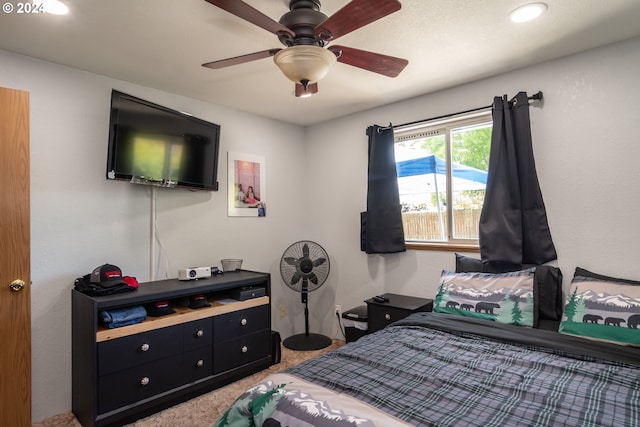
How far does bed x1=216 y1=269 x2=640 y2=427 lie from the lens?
48.3 inches

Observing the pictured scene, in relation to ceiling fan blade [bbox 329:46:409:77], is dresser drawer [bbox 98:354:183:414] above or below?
below

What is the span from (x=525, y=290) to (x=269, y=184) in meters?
2.55

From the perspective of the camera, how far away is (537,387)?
1.44 meters

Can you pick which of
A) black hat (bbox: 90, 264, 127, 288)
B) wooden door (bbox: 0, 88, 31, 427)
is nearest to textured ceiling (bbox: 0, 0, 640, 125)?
wooden door (bbox: 0, 88, 31, 427)

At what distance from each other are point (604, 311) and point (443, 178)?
5.05 ft

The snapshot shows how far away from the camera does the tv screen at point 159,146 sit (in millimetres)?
2398

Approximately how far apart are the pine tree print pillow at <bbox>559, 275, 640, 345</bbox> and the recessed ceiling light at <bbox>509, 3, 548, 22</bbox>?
1.59 meters

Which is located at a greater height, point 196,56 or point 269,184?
point 196,56

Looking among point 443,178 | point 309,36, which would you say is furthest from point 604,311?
point 309,36

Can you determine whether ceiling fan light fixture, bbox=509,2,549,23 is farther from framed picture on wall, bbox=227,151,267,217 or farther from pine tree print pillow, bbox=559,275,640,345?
framed picture on wall, bbox=227,151,267,217

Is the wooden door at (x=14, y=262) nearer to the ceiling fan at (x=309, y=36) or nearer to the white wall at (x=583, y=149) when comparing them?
the ceiling fan at (x=309, y=36)

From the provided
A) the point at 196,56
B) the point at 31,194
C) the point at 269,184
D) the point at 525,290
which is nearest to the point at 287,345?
the point at 269,184

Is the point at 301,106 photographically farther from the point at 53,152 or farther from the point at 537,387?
the point at 537,387

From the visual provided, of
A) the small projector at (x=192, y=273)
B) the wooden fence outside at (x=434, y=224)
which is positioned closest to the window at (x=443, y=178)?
the wooden fence outside at (x=434, y=224)
